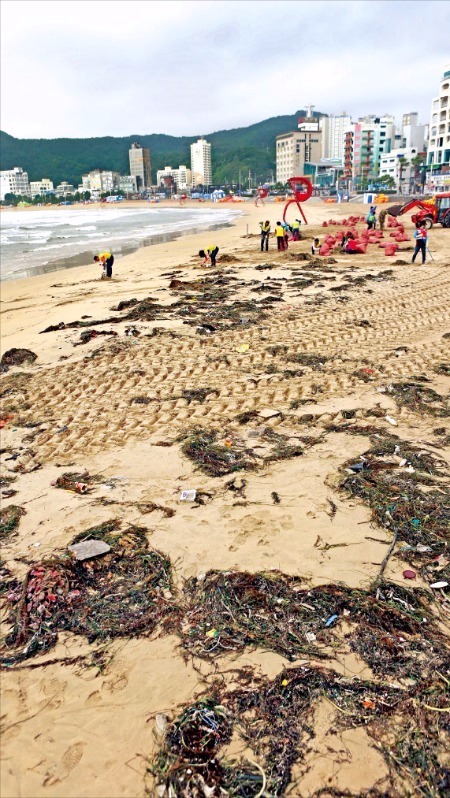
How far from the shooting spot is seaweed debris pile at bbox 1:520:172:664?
127 inches

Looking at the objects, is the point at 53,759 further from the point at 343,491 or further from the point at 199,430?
the point at 199,430

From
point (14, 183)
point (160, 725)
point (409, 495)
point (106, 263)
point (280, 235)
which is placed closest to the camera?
point (160, 725)

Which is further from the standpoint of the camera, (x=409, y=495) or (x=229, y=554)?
(x=409, y=495)

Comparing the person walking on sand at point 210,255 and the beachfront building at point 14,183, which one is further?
the beachfront building at point 14,183

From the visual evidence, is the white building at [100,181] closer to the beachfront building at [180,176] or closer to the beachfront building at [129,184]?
the beachfront building at [129,184]

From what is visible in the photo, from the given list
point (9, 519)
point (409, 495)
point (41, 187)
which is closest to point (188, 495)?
Result: point (9, 519)

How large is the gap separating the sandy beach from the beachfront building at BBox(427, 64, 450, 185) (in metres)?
71.4

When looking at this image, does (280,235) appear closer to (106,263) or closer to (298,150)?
(106,263)

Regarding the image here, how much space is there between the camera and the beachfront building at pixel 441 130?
67787mm

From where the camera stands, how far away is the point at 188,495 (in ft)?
15.2

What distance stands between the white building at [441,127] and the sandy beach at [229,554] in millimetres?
72724

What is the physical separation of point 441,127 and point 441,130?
412 millimetres

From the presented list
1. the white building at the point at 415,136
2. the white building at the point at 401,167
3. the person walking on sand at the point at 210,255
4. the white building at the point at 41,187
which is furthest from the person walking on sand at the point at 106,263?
the white building at the point at 41,187

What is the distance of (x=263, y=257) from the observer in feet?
61.6
